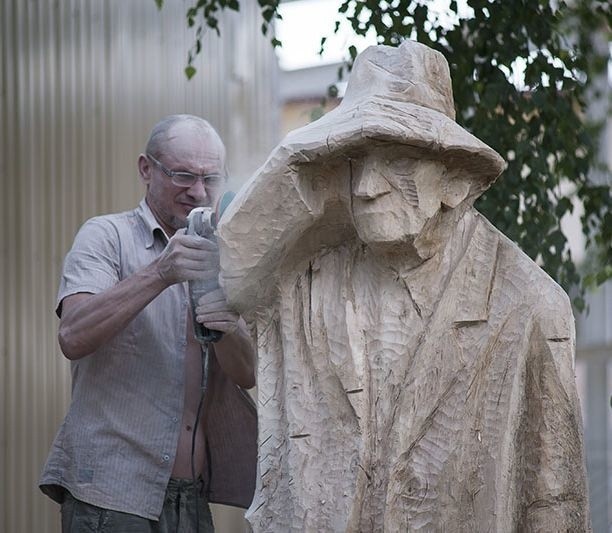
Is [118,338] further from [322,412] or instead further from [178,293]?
[322,412]

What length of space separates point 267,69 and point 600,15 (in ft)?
8.46

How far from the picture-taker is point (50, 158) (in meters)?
5.36

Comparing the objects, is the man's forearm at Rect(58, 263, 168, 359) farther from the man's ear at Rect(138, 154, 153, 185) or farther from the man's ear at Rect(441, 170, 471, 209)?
the man's ear at Rect(441, 170, 471, 209)

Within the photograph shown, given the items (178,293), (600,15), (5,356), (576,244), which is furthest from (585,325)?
(178,293)

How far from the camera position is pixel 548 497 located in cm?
251

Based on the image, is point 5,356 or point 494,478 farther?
point 5,356

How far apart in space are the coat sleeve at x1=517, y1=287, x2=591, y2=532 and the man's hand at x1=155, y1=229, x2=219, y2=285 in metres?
0.83

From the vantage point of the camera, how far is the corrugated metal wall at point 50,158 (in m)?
5.15

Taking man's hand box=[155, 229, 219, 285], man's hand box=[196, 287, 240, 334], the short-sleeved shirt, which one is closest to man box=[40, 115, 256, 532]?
the short-sleeved shirt

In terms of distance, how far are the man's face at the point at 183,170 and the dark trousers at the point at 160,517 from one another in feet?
2.48

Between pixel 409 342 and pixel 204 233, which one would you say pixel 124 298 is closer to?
pixel 204 233

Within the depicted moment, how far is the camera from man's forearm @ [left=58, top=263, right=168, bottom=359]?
10.8ft

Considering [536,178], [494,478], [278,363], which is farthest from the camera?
[536,178]

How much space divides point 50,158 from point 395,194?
3.15m
